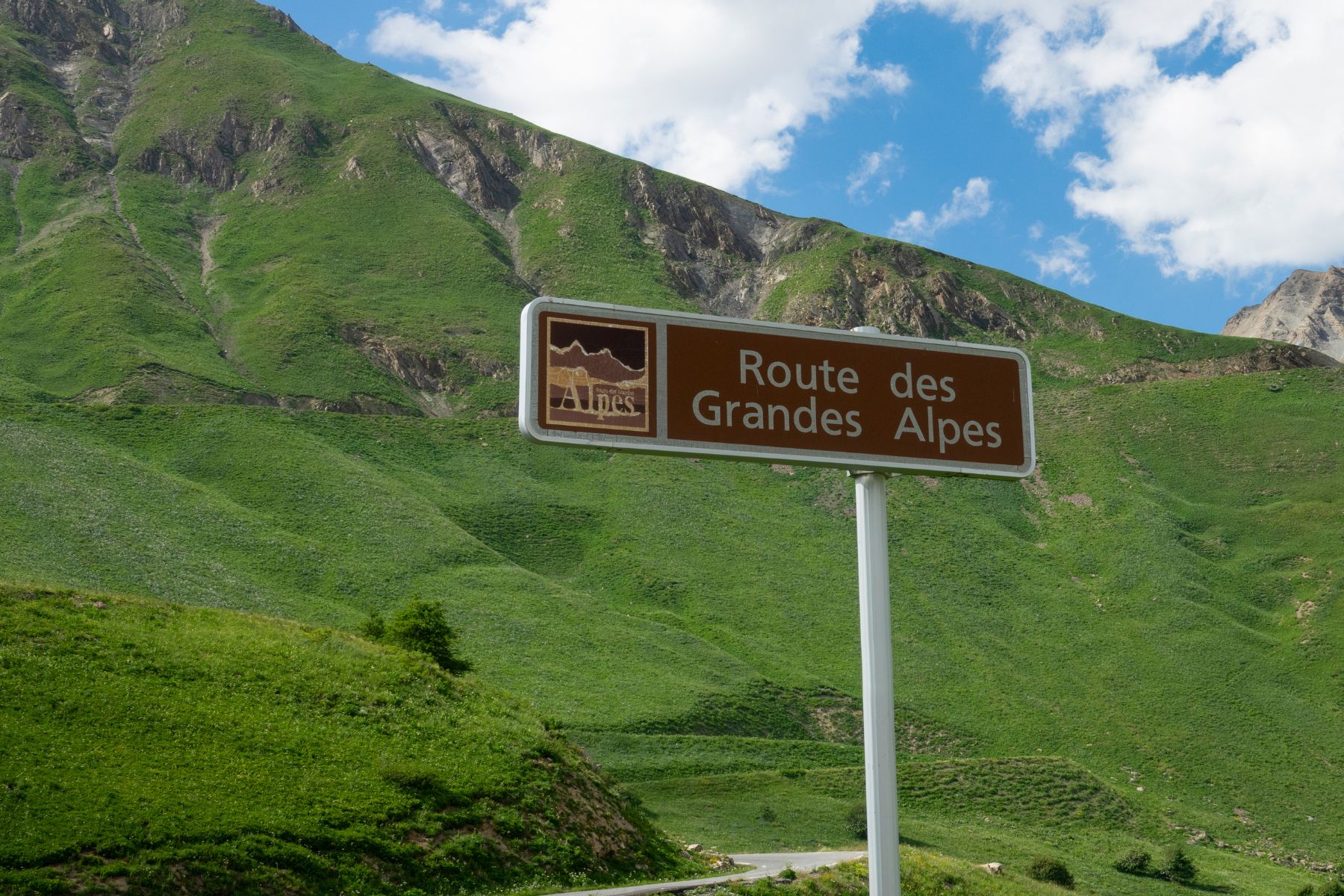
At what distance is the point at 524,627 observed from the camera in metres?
80.8

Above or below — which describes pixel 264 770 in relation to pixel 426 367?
below

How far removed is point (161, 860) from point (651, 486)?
89.7 m

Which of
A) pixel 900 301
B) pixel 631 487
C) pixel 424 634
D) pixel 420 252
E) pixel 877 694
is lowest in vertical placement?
pixel 877 694

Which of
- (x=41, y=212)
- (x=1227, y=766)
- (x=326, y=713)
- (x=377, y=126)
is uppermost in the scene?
(x=377, y=126)

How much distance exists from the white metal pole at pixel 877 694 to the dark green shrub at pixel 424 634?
138 feet

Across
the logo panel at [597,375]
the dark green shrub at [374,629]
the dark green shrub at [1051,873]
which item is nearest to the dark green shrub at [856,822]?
the dark green shrub at [1051,873]

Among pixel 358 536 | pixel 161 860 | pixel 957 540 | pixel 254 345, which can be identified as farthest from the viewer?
pixel 254 345

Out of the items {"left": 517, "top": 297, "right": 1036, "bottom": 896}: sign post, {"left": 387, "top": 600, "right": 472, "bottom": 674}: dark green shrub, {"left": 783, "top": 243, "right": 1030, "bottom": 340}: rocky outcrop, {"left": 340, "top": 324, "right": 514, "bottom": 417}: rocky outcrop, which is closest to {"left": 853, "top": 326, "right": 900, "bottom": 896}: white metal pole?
{"left": 517, "top": 297, "right": 1036, "bottom": 896}: sign post

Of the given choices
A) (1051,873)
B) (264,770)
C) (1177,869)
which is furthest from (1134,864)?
(264,770)

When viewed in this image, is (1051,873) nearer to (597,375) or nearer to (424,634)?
(424,634)

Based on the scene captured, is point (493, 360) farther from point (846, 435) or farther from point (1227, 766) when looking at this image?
point (846, 435)

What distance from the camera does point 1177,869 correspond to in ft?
182

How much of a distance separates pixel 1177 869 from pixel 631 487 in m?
66.5

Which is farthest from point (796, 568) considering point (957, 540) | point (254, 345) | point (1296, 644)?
point (254, 345)
